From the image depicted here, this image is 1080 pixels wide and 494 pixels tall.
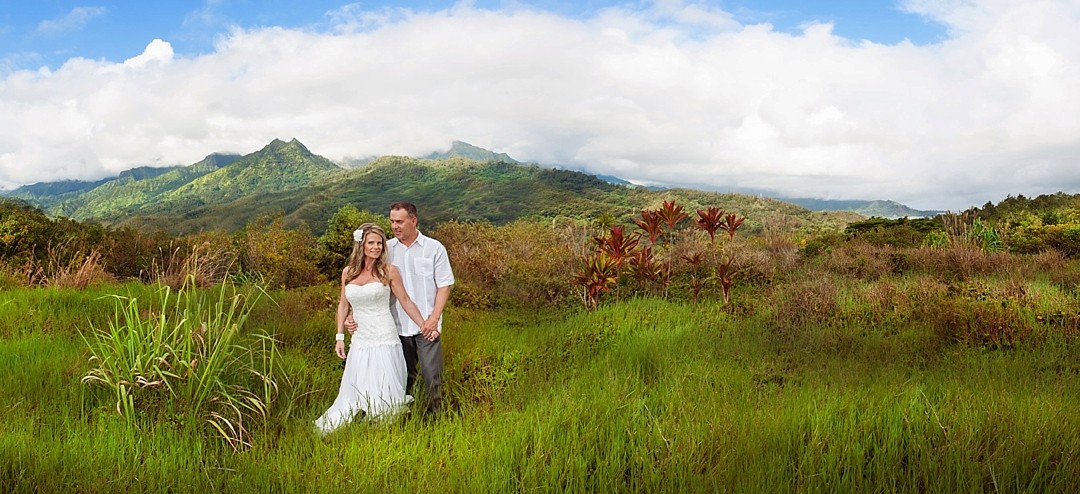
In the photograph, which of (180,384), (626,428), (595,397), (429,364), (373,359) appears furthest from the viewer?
(429,364)

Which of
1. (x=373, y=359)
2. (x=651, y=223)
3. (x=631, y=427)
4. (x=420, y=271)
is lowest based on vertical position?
(x=631, y=427)

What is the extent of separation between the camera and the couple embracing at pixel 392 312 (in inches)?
197

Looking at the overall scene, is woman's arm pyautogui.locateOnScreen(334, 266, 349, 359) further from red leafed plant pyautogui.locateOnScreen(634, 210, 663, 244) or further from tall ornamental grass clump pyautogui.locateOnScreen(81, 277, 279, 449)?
red leafed plant pyautogui.locateOnScreen(634, 210, 663, 244)

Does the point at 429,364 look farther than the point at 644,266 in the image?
No

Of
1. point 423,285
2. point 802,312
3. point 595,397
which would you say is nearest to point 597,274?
point 802,312

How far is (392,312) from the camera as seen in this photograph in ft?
17.6

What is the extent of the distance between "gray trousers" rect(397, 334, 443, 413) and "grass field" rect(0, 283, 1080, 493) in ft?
0.73

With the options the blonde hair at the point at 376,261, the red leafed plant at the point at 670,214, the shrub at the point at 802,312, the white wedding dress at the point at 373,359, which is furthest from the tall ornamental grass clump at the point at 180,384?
the red leafed plant at the point at 670,214

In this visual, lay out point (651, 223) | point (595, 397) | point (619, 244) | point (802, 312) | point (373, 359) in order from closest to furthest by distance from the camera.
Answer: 1. point (595, 397)
2. point (373, 359)
3. point (802, 312)
4. point (619, 244)
5. point (651, 223)

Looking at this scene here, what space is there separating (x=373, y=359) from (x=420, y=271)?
2.74 ft

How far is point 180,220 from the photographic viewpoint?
124 metres

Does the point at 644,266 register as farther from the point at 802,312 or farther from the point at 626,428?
the point at 626,428

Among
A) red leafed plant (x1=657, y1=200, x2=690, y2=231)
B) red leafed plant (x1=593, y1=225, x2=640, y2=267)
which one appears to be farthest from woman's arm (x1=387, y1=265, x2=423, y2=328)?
red leafed plant (x1=657, y1=200, x2=690, y2=231)

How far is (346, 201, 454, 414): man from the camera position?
5188 millimetres
